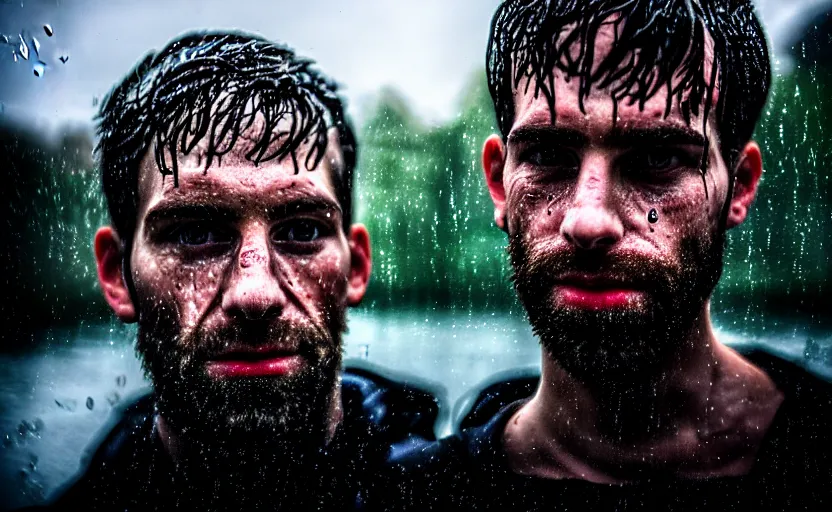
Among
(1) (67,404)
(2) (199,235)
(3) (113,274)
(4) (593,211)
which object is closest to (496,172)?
(4) (593,211)

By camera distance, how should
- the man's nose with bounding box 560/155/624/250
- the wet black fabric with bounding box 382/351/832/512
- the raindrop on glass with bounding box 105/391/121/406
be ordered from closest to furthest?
the man's nose with bounding box 560/155/624/250 → the wet black fabric with bounding box 382/351/832/512 → the raindrop on glass with bounding box 105/391/121/406

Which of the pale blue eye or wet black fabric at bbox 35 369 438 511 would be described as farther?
wet black fabric at bbox 35 369 438 511

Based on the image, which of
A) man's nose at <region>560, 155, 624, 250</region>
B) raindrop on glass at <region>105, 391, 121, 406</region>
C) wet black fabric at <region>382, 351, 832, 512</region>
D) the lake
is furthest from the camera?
raindrop on glass at <region>105, 391, 121, 406</region>

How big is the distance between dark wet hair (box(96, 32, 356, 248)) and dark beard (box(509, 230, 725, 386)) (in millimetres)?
636

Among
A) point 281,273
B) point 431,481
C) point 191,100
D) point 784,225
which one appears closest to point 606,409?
point 431,481

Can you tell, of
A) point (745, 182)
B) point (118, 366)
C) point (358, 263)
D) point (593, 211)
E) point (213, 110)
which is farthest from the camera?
point (118, 366)

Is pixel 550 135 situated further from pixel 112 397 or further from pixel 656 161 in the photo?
pixel 112 397

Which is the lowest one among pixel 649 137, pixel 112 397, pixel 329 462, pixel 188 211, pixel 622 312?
pixel 329 462

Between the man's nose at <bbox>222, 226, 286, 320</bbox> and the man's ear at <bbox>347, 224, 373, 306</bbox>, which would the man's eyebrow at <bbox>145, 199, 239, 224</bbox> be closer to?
the man's nose at <bbox>222, 226, 286, 320</bbox>

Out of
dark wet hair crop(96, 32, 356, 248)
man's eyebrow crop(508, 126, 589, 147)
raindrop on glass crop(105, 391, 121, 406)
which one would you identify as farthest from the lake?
man's eyebrow crop(508, 126, 589, 147)

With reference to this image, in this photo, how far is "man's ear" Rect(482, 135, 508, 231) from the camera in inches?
87.5

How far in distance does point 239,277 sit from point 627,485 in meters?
1.22

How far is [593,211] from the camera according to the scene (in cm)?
195

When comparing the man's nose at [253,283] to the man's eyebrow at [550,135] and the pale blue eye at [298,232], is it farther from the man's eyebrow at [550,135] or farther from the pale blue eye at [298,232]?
the man's eyebrow at [550,135]
